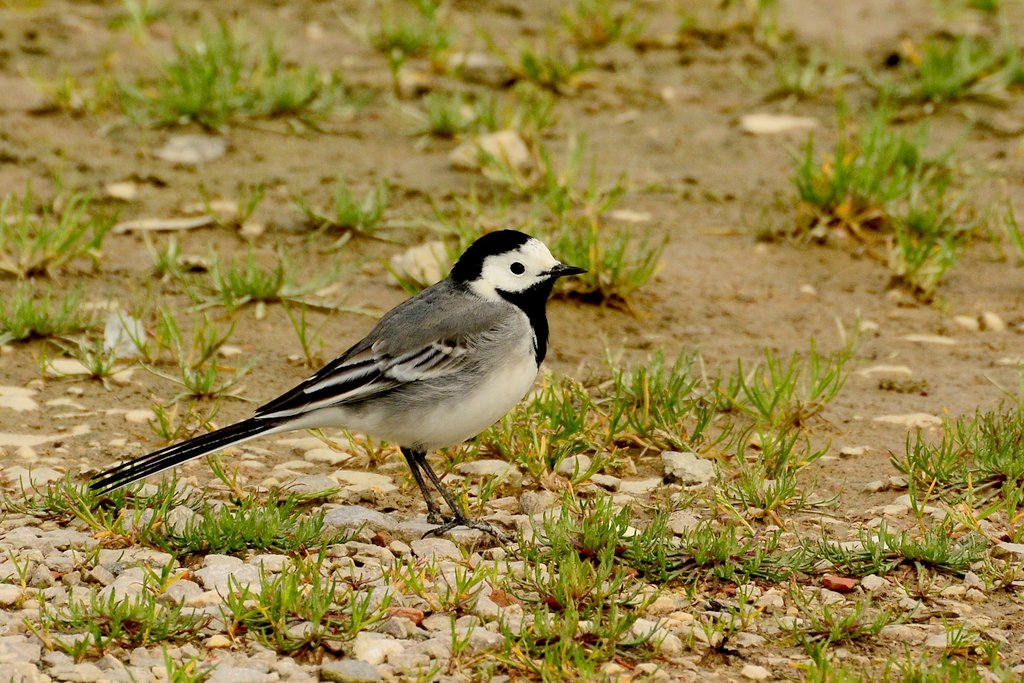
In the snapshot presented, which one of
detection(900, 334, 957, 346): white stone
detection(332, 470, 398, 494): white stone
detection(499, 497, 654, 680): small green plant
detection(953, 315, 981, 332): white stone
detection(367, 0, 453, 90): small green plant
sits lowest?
detection(332, 470, 398, 494): white stone

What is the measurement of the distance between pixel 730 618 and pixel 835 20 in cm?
681

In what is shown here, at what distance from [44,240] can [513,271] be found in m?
2.80

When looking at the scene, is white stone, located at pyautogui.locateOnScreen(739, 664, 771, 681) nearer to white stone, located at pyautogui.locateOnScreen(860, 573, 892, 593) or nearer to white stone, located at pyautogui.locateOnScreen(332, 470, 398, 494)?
white stone, located at pyautogui.locateOnScreen(860, 573, 892, 593)

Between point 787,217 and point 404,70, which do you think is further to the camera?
point 404,70

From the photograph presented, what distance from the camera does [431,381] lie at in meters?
5.12

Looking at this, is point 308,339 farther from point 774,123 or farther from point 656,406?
point 774,123

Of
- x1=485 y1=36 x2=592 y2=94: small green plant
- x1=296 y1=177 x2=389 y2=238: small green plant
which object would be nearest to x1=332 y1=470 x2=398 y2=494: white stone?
x1=296 y1=177 x2=389 y2=238: small green plant

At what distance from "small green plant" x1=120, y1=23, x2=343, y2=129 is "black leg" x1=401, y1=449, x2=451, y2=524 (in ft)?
12.9

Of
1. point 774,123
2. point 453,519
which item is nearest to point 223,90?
point 774,123

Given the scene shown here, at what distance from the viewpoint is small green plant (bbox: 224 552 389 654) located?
4125 mm

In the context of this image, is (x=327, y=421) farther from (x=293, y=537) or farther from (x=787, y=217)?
(x=787, y=217)

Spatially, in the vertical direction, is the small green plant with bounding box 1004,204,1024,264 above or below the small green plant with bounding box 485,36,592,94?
below

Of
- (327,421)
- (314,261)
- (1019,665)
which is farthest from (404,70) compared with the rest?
(1019,665)

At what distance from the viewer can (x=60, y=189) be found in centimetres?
754
